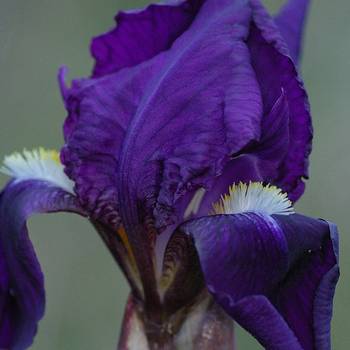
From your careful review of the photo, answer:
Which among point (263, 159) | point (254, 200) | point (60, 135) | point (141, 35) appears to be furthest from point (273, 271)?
point (60, 135)

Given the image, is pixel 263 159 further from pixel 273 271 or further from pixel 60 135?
pixel 60 135

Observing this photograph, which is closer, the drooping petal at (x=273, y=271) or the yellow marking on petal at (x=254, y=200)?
the drooping petal at (x=273, y=271)

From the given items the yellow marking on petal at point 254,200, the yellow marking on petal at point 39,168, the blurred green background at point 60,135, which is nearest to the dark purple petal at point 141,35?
the yellow marking on petal at point 39,168

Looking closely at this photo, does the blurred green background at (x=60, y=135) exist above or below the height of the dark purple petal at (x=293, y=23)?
below

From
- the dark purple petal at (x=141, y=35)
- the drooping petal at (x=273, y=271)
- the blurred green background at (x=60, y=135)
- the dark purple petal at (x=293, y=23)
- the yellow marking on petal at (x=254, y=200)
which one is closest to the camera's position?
the drooping petal at (x=273, y=271)

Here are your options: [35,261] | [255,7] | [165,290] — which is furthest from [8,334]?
[255,7]

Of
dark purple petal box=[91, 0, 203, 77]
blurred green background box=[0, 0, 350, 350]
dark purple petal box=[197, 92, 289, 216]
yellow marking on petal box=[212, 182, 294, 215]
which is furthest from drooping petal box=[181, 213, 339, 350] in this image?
blurred green background box=[0, 0, 350, 350]

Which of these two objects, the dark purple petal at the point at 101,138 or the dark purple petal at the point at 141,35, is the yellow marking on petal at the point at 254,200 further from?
the dark purple petal at the point at 141,35
